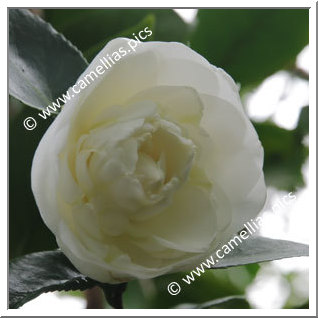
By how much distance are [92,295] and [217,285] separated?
0.84 feet

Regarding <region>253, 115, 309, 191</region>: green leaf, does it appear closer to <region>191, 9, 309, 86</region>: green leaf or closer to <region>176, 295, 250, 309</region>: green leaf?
<region>191, 9, 309, 86</region>: green leaf

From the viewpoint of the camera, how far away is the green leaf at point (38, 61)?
654mm

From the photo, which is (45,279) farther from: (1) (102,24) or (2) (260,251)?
(1) (102,24)

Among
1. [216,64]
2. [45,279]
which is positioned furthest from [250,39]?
[45,279]

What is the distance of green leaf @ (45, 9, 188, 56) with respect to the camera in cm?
86

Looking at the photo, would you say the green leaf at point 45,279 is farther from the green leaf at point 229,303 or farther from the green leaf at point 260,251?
the green leaf at point 229,303

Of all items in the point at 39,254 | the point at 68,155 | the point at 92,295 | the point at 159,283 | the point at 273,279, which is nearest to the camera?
the point at 68,155

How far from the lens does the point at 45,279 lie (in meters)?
0.58

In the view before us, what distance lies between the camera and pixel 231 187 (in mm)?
547

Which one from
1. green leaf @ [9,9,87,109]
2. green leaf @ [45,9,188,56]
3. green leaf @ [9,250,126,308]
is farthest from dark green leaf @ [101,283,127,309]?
green leaf @ [45,9,188,56]

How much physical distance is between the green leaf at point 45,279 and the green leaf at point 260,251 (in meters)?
0.11

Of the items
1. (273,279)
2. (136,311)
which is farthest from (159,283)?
(273,279)

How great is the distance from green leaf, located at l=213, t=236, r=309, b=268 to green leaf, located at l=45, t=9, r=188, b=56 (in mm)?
341

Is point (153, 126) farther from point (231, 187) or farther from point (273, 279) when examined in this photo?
point (273, 279)
